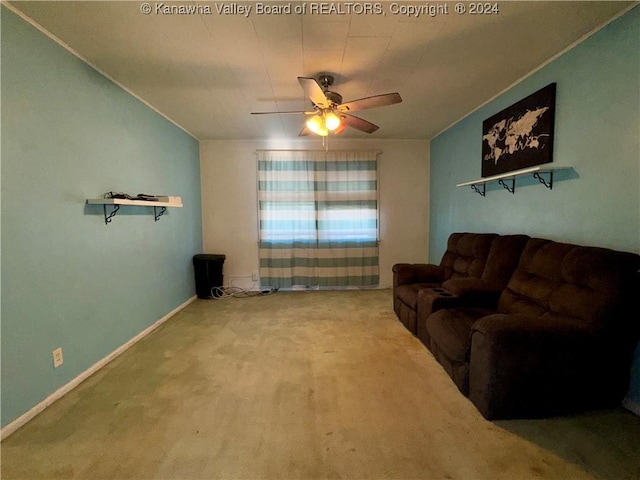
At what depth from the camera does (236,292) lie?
4.71 metres

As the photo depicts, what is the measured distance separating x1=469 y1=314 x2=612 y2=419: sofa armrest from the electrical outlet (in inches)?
108

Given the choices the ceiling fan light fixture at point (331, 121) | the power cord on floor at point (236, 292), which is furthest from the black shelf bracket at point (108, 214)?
the power cord on floor at point (236, 292)

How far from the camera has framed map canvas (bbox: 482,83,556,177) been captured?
7.85 feet

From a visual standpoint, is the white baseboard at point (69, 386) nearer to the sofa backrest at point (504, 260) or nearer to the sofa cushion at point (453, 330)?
the sofa cushion at point (453, 330)

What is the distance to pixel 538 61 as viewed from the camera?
238cm

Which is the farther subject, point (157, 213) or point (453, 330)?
point (157, 213)

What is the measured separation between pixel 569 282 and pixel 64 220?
3.42 metres

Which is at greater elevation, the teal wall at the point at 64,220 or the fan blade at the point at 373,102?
the fan blade at the point at 373,102

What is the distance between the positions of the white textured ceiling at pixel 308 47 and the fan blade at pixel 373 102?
0.96ft

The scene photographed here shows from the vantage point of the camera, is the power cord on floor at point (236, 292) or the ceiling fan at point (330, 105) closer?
the ceiling fan at point (330, 105)

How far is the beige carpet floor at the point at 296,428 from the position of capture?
1.41 m

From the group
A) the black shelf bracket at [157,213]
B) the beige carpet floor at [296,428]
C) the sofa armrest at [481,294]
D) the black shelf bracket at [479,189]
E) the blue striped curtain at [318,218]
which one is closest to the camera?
the beige carpet floor at [296,428]

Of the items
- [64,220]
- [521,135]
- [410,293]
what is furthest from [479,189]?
[64,220]

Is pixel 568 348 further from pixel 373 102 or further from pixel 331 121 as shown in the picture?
pixel 331 121
